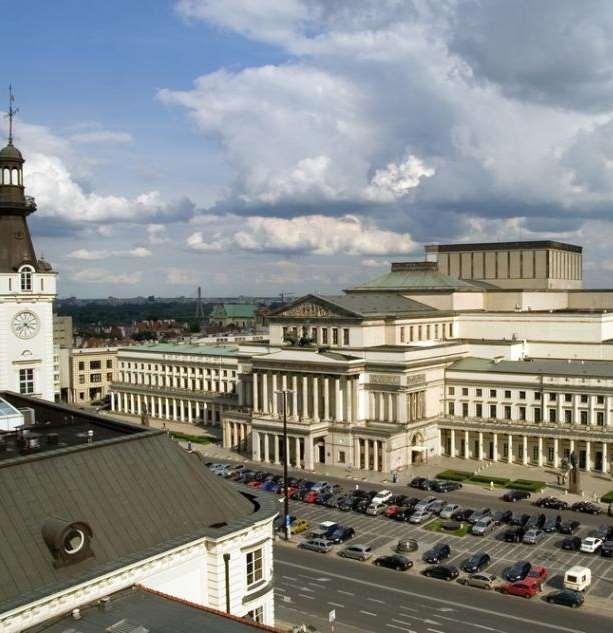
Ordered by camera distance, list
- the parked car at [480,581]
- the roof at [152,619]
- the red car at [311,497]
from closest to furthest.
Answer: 1. the roof at [152,619]
2. the parked car at [480,581]
3. the red car at [311,497]

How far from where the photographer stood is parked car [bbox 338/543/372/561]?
223 feet

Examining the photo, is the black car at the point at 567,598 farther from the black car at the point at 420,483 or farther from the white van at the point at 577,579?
the black car at the point at 420,483

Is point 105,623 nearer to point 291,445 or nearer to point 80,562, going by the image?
point 80,562

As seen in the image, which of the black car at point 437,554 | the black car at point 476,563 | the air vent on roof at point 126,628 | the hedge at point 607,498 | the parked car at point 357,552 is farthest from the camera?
the hedge at point 607,498

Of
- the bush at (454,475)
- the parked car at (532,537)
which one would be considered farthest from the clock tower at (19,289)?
the bush at (454,475)

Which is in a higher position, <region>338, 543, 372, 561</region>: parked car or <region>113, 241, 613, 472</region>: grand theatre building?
<region>113, 241, 613, 472</region>: grand theatre building

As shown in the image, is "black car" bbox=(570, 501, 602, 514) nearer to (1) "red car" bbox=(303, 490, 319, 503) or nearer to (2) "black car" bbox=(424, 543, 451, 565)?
(2) "black car" bbox=(424, 543, 451, 565)

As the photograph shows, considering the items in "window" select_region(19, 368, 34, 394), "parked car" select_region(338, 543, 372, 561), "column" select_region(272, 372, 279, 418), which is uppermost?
"window" select_region(19, 368, 34, 394)

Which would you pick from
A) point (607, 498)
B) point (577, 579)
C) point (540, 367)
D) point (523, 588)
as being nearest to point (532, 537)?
point (577, 579)

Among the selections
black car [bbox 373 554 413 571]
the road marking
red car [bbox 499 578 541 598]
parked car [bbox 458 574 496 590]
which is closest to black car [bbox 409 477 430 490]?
black car [bbox 373 554 413 571]

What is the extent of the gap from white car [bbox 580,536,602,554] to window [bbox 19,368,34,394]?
50.5 m

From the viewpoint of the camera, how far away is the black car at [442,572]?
62.6 meters

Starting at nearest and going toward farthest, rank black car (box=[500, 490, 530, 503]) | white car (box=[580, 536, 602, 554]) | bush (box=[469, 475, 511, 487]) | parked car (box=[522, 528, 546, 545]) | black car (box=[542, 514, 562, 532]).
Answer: white car (box=[580, 536, 602, 554])
parked car (box=[522, 528, 546, 545])
black car (box=[542, 514, 562, 532])
black car (box=[500, 490, 530, 503])
bush (box=[469, 475, 511, 487])

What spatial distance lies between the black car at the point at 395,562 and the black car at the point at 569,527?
19.1m
